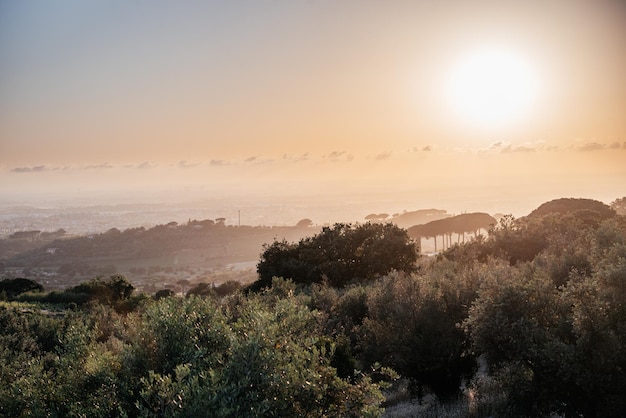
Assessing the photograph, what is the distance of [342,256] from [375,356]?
19981mm

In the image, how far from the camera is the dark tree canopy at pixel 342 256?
30.8 m

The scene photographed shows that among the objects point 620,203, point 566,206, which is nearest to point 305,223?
point 566,206

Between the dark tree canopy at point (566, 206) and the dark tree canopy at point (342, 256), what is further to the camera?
the dark tree canopy at point (566, 206)

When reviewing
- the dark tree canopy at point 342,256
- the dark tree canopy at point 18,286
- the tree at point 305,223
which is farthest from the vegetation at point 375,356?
the tree at point 305,223

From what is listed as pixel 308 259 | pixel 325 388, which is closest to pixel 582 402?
pixel 325 388

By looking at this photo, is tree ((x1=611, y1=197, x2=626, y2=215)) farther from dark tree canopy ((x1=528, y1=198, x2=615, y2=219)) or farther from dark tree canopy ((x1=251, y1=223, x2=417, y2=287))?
dark tree canopy ((x1=251, y1=223, x2=417, y2=287))

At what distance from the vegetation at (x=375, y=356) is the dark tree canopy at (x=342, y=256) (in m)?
14.5

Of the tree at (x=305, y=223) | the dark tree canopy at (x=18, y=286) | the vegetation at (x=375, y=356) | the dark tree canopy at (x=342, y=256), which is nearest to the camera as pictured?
the vegetation at (x=375, y=356)

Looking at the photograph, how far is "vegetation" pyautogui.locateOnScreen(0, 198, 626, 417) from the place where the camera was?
19.9ft

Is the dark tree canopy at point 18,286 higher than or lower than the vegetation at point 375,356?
lower

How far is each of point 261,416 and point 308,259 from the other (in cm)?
2641

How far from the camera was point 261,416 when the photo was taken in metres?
5.67

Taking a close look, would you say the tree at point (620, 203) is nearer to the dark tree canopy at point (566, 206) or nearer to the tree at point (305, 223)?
the dark tree canopy at point (566, 206)

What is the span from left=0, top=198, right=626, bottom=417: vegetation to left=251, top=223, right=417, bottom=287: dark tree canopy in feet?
47.5
